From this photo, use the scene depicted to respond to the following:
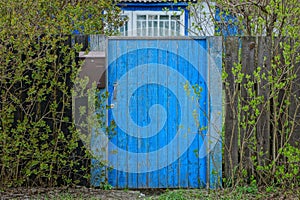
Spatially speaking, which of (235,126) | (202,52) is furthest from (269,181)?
(202,52)

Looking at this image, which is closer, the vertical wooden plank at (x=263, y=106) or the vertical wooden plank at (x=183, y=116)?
the vertical wooden plank at (x=263, y=106)

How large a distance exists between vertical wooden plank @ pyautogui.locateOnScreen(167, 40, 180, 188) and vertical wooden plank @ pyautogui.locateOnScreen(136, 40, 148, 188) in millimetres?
300

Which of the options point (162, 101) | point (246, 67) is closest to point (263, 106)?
point (246, 67)

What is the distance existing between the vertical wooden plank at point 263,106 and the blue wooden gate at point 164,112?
1.62ft

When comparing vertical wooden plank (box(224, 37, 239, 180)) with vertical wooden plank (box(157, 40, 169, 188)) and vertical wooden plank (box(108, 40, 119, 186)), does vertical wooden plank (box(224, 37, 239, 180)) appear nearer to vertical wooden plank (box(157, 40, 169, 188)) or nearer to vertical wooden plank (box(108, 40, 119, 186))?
vertical wooden plank (box(157, 40, 169, 188))

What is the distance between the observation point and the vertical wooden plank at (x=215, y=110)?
19.5 ft

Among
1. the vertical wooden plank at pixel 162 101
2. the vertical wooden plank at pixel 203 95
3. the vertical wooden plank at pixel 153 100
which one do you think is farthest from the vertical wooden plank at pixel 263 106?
the vertical wooden plank at pixel 153 100

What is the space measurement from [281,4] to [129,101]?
219 cm

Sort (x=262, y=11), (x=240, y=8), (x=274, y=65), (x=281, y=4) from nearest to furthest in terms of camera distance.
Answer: (x=274, y=65) → (x=281, y=4) → (x=262, y=11) → (x=240, y=8)

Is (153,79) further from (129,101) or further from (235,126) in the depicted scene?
(235,126)

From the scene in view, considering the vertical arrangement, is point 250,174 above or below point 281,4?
below

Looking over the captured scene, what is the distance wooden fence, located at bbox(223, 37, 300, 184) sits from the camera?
229 inches

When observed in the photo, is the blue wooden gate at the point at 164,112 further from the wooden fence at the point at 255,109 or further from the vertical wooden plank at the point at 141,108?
the wooden fence at the point at 255,109

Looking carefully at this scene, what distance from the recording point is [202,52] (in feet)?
19.6
